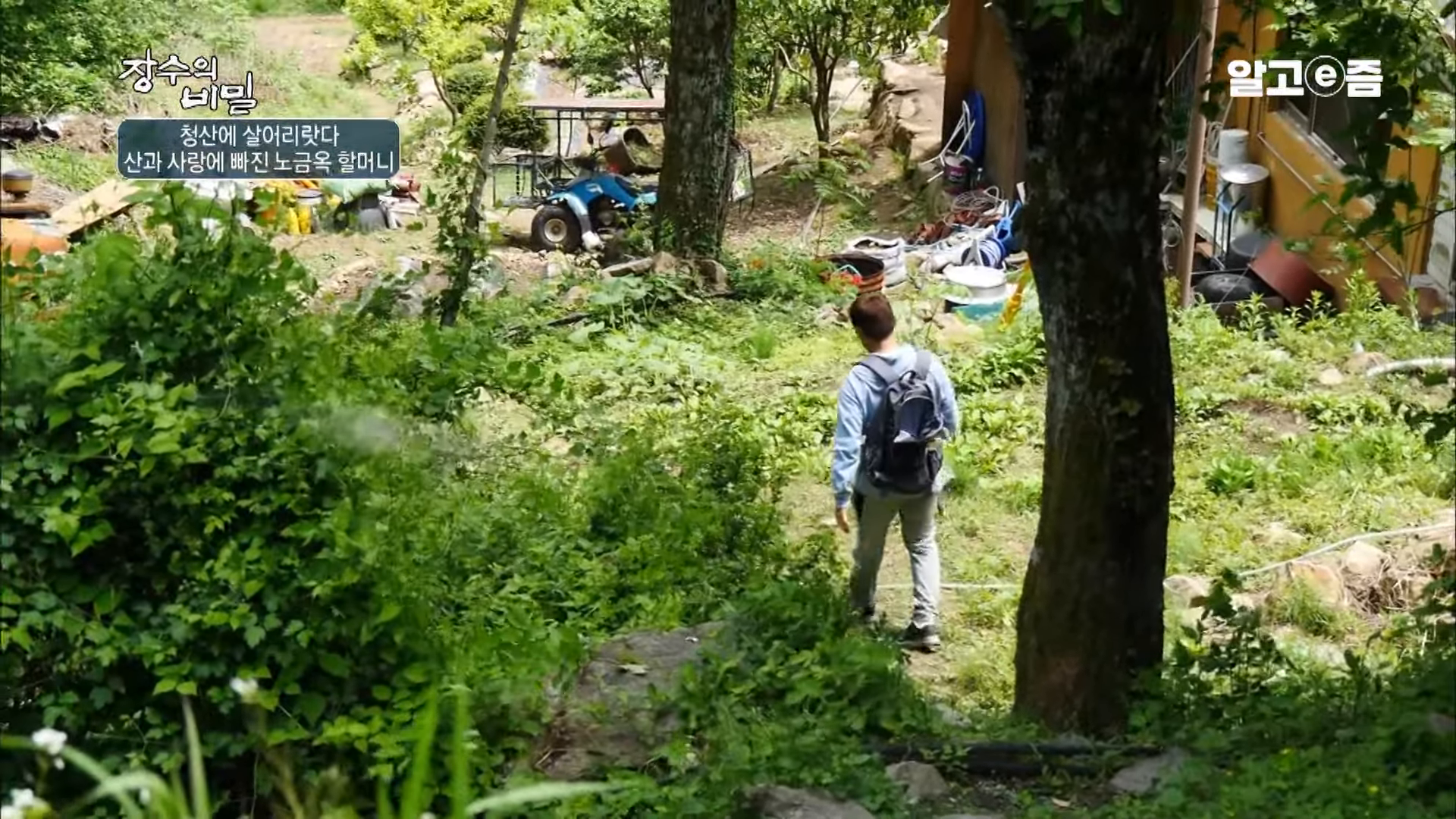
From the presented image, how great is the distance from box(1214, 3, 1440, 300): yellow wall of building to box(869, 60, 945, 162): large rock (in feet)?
16.6

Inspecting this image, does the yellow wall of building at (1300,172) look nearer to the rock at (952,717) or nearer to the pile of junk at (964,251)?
the pile of junk at (964,251)

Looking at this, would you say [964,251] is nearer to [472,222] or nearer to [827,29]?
[472,222]

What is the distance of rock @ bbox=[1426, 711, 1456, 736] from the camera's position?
3.76 m

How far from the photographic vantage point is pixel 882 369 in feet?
19.5

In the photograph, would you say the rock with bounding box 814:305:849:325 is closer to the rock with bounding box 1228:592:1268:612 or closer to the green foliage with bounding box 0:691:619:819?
the rock with bounding box 1228:592:1268:612

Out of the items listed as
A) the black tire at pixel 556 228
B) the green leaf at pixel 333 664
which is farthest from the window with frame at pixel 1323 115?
the green leaf at pixel 333 664

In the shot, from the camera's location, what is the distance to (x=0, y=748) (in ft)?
13.0

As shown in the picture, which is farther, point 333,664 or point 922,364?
point 922,364

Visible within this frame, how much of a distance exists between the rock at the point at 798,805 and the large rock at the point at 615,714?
0.51 metres

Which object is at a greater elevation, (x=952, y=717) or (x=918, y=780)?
(x=918, y=780)

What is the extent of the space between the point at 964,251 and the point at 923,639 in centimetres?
721
